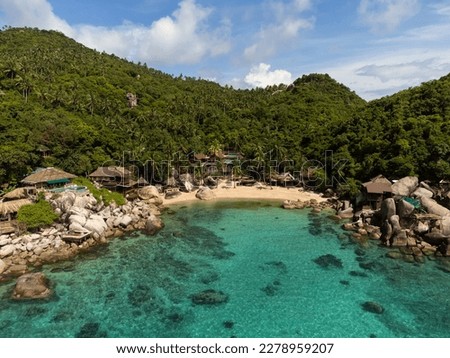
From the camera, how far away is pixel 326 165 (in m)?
58.0

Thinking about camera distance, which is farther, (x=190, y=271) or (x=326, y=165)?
(x=326, y=165)

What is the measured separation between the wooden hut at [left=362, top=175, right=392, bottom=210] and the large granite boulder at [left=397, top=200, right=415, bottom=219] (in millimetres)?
5262

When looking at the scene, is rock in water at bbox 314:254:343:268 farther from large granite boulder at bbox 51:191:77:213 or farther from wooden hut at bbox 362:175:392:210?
large granite boulder at bbox 51:191:77:213

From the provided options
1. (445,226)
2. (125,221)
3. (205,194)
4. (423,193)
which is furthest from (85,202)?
(423,193)

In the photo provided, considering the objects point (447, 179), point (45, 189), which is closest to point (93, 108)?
point (45, 189)

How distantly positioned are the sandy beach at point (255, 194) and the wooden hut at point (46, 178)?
51.4 feet

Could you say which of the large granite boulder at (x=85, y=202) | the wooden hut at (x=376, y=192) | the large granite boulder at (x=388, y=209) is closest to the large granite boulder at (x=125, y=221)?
the large granite boulder at (x=85, y=202)

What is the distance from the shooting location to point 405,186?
40375 millimetres

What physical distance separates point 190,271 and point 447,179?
121ft

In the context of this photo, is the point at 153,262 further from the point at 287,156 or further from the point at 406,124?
the point at 406,124

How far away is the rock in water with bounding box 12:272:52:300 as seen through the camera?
2250cm

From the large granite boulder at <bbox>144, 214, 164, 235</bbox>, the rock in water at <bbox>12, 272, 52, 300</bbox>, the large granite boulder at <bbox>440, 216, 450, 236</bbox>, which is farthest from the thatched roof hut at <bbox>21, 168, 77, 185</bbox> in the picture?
the large granite boulder at <bbox>440, 216, 450, 236</bbox>

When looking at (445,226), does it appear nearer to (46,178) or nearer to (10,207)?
(10,207)

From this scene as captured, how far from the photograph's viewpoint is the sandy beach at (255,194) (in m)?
52.0
